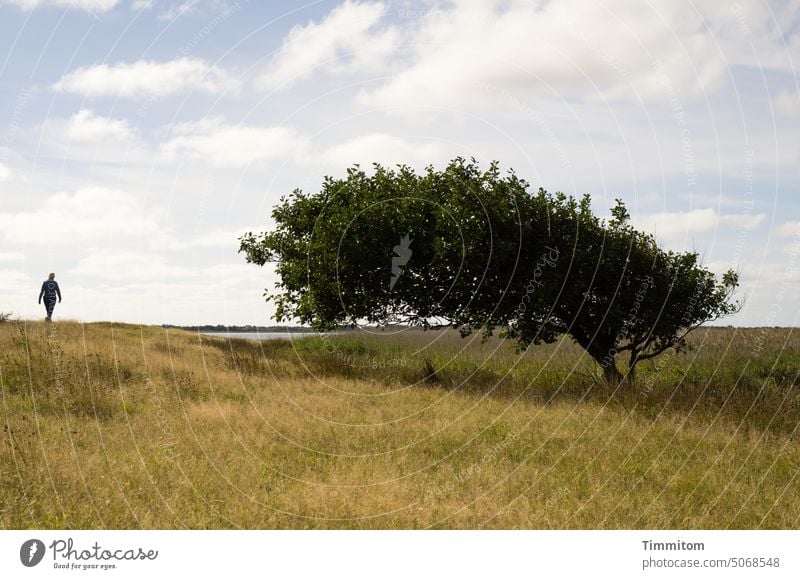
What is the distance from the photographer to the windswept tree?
1026 inches

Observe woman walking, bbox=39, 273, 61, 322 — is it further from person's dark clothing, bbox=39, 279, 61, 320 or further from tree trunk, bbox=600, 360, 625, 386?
tree trunk, bbox=600, 360, 625, 386

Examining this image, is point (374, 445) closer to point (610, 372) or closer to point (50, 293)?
point (610, 372)

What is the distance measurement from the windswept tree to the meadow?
2.69 metres

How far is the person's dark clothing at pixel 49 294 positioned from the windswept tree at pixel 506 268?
48.8ft

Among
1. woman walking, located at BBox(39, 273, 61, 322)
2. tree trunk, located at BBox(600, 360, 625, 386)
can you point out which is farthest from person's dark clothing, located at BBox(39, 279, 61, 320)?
tree trunk, located at BBox(600, 360, 625, 386)

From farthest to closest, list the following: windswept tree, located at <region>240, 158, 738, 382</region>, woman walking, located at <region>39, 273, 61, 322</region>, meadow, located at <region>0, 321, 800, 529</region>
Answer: woman walking, located at <region>39, 273, 61, 322</region>
windswept tree, located at <region>240, 158, 738, 382</region>
meadow, located at <region>0, 321, 800, 529</region>

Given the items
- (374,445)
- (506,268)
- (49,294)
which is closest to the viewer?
(374,445)

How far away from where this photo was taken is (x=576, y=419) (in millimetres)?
19984

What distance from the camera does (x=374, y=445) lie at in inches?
643

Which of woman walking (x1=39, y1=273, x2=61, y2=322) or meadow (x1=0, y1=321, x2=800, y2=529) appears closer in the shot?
meadow (x1=0, y1=321, x2=800, y2=529)

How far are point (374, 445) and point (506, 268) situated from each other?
40.4ft

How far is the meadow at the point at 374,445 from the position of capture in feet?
36.8

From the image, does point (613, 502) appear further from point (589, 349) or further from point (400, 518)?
point (589, 349)

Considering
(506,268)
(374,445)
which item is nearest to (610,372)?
(506,268)
